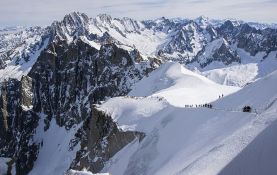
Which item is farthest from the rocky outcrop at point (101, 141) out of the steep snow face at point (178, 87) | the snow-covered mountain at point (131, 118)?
the steep snow face at point (178, 87)

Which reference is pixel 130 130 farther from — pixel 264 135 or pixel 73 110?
pixel 73 110

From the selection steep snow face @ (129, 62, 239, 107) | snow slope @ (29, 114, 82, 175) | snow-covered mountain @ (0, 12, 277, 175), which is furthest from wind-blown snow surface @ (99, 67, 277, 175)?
snow slope @ (29, 114, 82, 175)

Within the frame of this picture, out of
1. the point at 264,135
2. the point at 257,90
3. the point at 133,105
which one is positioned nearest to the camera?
the point at 264,135

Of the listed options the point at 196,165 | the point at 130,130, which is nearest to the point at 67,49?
the point at 130,130

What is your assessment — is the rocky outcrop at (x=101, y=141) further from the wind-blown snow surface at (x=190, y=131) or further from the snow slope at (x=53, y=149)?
the snow slope at (x=53, y=149)

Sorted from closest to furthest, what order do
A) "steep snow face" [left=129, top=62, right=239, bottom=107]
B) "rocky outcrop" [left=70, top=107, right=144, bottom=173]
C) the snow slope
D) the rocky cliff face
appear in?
"rocky outcrop" [left=70, top=107, right=144, bottom=173], "steep snow face" [left=129, top=62, right=239, bottom=107], the snow slope, the rocky cliff face

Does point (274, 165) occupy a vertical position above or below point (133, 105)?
above

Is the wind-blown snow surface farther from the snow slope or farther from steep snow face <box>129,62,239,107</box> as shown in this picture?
the snow slope
